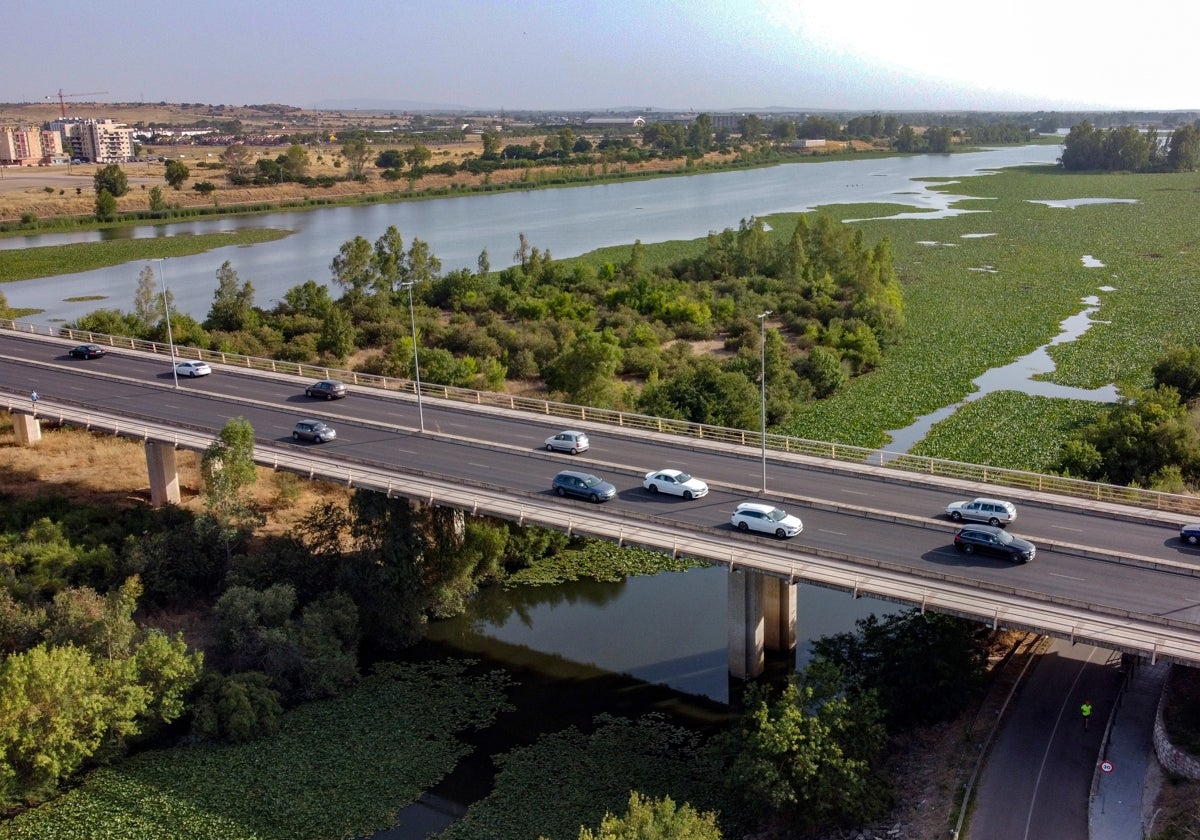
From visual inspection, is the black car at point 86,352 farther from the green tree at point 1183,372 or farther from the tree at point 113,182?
the tree at point 113,182

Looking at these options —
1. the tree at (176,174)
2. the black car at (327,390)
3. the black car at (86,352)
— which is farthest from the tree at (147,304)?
the tree at (176,174)

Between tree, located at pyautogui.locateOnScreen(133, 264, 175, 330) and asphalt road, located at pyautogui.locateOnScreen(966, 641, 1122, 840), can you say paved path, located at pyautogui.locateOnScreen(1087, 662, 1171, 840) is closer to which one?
asphalt road, located at pyautogui.locateOnScreen(966, 641, 1122, 840)

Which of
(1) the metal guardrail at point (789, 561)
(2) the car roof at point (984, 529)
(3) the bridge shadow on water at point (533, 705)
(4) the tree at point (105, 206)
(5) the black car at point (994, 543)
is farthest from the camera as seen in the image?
(4) the tree at point (105, 206)

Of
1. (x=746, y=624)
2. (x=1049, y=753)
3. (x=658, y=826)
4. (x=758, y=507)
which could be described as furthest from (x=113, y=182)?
(x=1049, y=753)

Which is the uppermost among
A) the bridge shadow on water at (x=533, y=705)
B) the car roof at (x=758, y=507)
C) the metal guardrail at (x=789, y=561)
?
the car roof at (x=758, y=507)

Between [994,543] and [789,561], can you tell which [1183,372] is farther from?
[789,561]

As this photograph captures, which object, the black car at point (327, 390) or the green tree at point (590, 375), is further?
the green tree at point (590, 375)

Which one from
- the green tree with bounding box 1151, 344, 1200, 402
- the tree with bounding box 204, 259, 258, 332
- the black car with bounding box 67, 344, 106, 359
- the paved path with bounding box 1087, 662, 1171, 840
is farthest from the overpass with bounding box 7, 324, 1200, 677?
the tree with bounding box 204, 259, 258, 332
